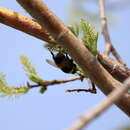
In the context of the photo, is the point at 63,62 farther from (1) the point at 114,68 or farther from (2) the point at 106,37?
(2) the point at 106,37

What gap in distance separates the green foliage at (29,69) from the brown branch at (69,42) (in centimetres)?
13

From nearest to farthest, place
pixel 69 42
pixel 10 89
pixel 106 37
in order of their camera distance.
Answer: pixel 69 42, pixel 10 89, pixel 106 37

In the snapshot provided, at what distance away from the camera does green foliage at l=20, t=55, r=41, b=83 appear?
505 mm

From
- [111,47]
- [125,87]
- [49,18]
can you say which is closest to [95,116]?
[125,87]

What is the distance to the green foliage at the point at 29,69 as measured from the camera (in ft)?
1.66

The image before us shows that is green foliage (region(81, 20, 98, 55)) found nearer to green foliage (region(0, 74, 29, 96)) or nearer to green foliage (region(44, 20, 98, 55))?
green foliage (region(44, 20, 98, 55))

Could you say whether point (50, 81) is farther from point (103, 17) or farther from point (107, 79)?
point (103, 17)

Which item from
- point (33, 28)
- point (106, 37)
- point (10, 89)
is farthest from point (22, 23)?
point (106, 37)

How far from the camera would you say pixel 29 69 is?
21.2 inches

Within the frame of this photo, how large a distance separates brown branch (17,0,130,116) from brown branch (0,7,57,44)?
8 centimetres

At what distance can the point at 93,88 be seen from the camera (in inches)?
19.3

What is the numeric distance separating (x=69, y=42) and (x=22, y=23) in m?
0.10

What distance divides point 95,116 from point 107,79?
22 centimetres

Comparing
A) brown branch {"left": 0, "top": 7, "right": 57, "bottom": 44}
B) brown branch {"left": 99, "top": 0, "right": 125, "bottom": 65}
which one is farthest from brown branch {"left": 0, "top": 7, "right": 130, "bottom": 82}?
brown branch {"left": 99, "top": 0, "right": 125, "bottom": 65}
